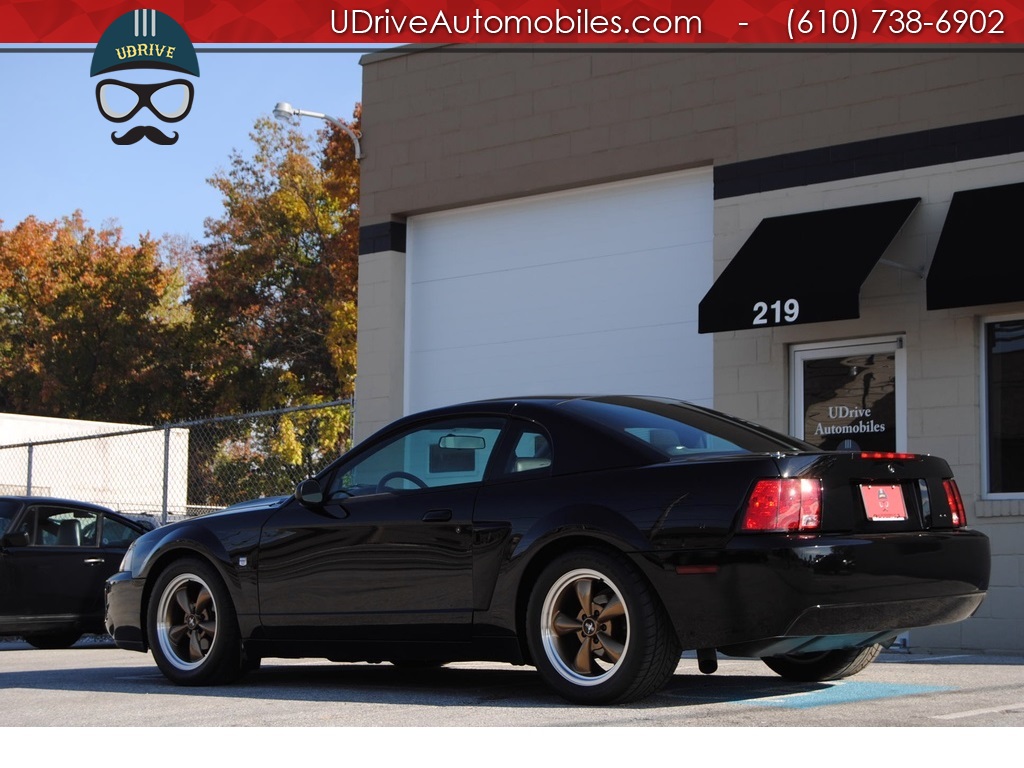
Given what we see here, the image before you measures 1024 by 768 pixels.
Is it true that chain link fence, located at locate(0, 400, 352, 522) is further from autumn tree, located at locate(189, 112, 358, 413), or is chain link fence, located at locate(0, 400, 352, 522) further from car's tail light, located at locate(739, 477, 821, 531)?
car's tail light, located at locate(739, 477, 821, 531)

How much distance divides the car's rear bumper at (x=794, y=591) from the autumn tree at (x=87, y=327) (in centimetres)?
3912

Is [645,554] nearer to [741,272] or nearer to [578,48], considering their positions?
[741,272]

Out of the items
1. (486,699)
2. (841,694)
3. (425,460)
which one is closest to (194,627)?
(425,460)

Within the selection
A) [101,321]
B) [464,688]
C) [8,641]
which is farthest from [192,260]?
[464,688]

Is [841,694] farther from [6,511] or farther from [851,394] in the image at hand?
[6,511]

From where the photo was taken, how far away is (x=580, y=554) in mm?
6562

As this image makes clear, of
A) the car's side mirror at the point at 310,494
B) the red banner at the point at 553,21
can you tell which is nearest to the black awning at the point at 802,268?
the red banner at the point at 553,21

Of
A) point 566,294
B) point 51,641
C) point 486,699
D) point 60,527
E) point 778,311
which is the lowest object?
point 51,641

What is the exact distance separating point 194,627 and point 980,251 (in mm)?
6862

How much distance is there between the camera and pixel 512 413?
730cm

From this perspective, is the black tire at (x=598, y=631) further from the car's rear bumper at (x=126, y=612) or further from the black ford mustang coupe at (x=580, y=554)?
the car's rear bumper at (x=126, y=612)

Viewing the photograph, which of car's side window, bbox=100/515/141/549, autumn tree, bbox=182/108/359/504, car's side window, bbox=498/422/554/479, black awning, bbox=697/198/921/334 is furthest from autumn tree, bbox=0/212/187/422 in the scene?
car's side window, bbox=498/422/554/479

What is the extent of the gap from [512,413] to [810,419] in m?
6.47

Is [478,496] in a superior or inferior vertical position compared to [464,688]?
superior
